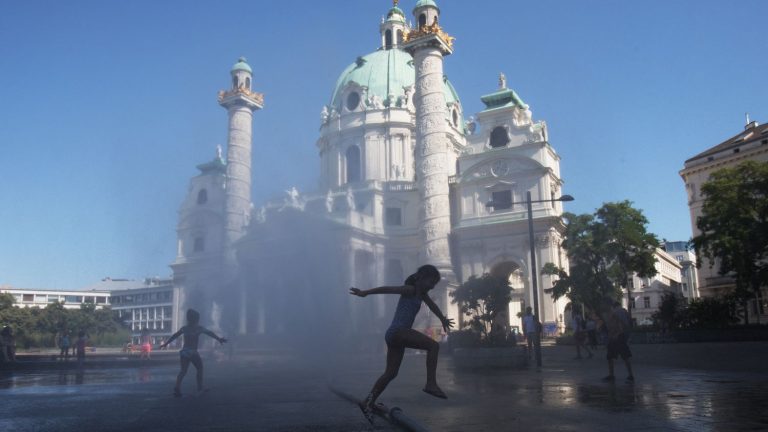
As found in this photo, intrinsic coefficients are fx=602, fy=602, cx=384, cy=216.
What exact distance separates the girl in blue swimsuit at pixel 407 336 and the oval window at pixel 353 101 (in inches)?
2100

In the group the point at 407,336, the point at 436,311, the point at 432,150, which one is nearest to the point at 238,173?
the point at 432,150

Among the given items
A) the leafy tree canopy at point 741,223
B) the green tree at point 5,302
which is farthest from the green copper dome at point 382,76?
the green tree at point 5,302

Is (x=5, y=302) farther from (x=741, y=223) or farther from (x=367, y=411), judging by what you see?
(x=367, y=411)

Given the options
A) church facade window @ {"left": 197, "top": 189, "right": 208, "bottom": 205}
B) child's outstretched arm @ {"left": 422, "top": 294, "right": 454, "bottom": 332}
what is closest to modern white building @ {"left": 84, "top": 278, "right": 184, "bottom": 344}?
church facade window @ {"left": 197, "top": 189, "right": 208, "bottom": 205}

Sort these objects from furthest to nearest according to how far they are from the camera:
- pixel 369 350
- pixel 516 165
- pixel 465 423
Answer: pixel 516 165, pixel 369 350, pixel 465 423

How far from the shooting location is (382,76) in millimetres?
60156

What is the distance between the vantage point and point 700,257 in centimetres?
3588

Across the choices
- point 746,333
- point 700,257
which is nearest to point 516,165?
point 700,257

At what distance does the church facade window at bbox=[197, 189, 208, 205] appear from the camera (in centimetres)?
6206

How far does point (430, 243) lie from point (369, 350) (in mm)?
11470

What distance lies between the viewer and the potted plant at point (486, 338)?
16594mm

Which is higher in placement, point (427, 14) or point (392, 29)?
point (392, 29)

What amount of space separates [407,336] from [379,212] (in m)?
44.8

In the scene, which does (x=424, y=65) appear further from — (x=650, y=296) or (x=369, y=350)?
(x=650, y=296)
